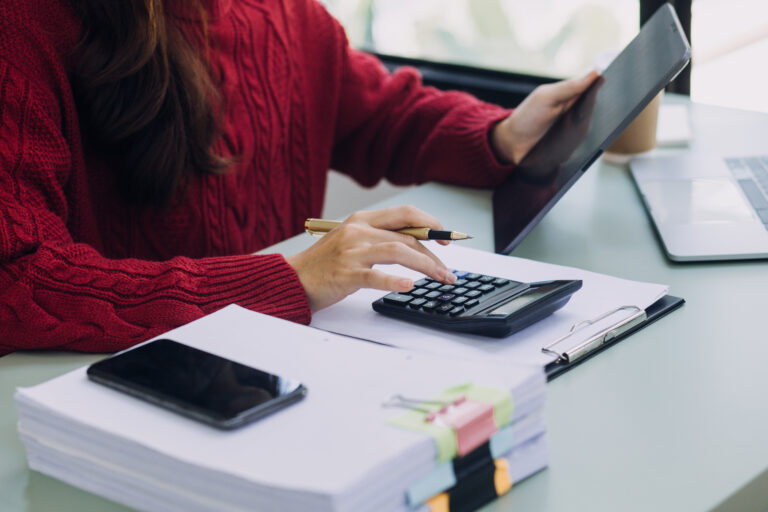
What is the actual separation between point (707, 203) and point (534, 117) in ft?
0.81

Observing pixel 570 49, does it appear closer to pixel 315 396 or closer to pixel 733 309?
pixel 733 309

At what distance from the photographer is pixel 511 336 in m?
0.75

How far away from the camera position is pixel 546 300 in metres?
0.76

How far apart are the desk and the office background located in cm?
60

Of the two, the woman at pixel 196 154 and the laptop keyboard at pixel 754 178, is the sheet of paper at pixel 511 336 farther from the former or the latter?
the laptop keyboard at pixel 754 178

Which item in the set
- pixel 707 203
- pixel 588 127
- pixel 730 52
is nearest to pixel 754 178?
pixel 707 203

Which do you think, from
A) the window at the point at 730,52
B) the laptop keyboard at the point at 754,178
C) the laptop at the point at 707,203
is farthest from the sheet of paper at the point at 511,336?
the window at the point at 730,52

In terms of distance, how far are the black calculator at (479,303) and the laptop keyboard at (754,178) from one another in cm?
33

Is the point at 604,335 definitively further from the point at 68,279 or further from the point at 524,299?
the point at 68,279

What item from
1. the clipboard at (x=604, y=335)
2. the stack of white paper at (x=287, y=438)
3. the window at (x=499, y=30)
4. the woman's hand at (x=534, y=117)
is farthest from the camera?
the window at (x=499, y=30)

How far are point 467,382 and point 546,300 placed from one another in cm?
22

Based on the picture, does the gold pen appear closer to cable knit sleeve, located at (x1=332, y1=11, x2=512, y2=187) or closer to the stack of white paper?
the stack of white paper

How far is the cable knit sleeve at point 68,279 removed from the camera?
78 cm

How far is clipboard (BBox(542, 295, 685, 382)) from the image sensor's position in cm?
72
